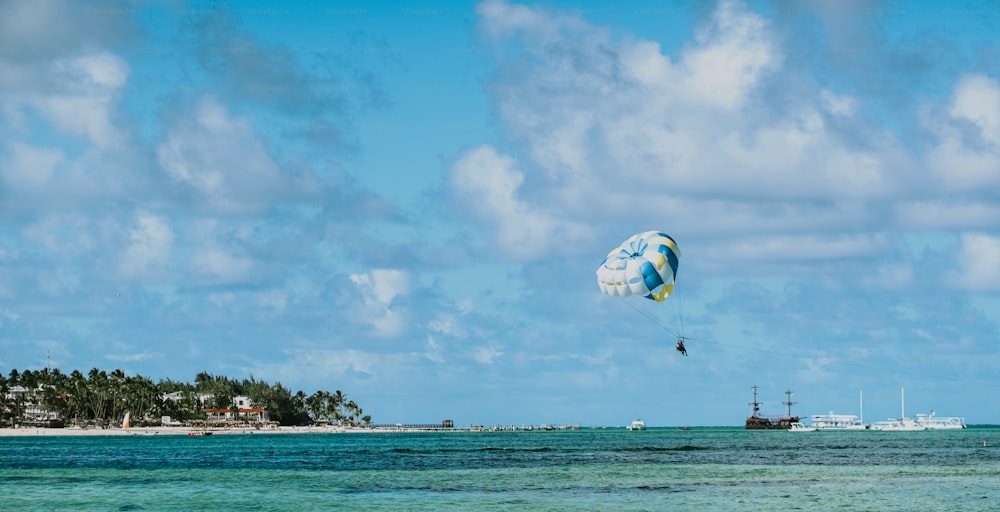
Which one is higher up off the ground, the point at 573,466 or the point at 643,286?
the point at 643,286

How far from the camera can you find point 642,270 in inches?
2173

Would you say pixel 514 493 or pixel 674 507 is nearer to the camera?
pixel 674 507

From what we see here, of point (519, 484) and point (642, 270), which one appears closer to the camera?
point (642, 270)

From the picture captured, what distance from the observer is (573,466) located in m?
78.7

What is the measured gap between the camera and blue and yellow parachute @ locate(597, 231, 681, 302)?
55312 mm

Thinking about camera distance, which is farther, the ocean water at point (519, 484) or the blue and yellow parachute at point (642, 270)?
the blue and yellow parachute at point (642, 270)

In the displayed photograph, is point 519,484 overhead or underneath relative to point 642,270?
underneath

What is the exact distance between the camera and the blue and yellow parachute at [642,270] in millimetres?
55312

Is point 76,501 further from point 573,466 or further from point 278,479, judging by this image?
point 573,466

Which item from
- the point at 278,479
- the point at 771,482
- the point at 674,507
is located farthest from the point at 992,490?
the point at 278,479

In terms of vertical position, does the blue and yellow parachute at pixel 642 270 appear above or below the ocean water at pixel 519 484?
above

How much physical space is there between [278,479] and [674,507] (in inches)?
1183

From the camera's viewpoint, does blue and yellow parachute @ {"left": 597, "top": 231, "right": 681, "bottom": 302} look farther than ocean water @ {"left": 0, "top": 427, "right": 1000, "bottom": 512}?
Yes

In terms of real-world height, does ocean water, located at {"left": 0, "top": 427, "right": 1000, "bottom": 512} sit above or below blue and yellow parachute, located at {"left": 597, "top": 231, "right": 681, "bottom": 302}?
below
